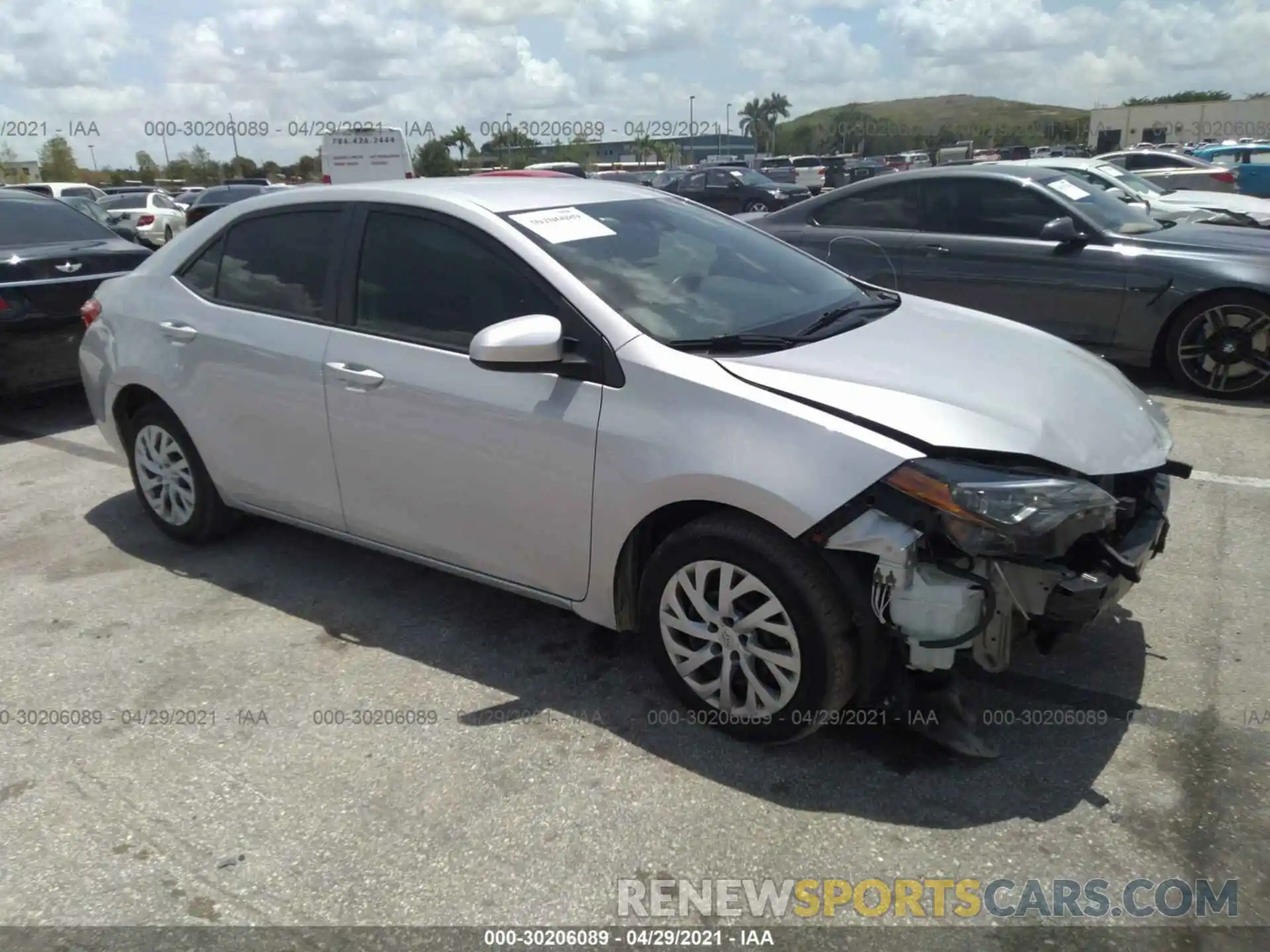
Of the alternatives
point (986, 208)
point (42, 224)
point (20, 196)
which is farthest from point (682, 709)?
point (20, 196)

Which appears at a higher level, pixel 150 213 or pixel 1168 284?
pixel 150 213

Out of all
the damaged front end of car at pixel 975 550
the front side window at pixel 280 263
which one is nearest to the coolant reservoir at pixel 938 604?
the damaged front end of car at pixel 975 550

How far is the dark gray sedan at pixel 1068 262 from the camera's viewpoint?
645 cm

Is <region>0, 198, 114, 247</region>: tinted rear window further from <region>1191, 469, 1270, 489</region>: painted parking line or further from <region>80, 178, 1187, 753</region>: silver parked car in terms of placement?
<region>1191, 469, 1270, 489</region>: painted parking line

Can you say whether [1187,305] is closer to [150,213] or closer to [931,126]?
[150,213]

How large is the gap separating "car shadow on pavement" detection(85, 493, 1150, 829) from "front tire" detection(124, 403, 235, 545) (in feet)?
0.50

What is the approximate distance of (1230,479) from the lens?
511 cm

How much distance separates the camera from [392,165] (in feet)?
76.4

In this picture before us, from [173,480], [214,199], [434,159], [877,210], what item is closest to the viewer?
[173,480]

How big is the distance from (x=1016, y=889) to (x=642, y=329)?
1.86 meters

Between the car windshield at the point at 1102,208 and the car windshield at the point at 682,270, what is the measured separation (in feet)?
12.7

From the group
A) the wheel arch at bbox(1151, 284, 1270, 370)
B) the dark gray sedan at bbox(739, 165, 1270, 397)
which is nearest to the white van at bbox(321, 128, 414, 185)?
the dark gray sedan at bbox(739, 165, 1270, 397)

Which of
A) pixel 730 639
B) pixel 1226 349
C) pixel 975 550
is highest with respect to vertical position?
pixel 975 550

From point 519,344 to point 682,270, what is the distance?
0.82 meters
